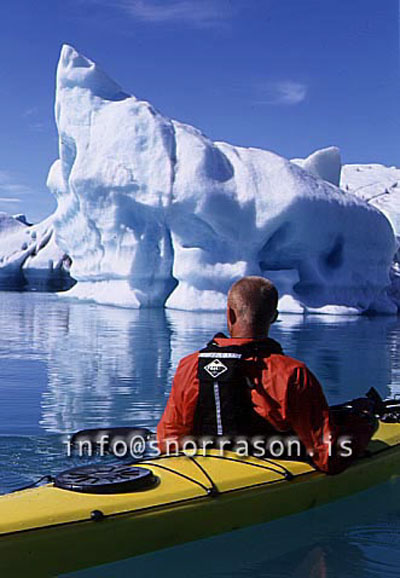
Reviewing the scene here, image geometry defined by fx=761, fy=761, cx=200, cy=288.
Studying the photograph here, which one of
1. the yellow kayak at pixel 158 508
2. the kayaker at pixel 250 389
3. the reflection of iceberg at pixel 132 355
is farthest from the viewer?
the reflection of iceberg at pixel 132 355

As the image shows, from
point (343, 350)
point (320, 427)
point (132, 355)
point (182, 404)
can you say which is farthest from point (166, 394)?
point (343, 350)

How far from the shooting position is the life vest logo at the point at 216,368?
8.79ft

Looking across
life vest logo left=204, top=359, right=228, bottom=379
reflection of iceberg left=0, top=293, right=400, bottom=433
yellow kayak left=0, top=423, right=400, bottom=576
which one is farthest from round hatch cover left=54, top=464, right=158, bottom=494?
reflection of iceberg left=0, top=293, right=400, bottom=433

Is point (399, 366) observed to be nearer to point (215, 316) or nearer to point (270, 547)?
point (270, 547)

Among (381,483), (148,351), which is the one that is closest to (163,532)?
(381,483)

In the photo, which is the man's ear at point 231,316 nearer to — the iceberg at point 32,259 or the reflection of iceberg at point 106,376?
the reflection of iceberg at point 106,376

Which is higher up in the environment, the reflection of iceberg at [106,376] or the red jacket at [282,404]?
the red jacket at [282,404]

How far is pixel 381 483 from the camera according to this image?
3.27 meters

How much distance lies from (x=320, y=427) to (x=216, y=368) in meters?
0.43

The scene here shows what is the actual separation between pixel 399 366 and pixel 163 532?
6.73 meters

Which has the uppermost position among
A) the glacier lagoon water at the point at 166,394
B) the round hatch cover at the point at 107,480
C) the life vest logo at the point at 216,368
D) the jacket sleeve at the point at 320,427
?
the life vest logo at the point at 216,368

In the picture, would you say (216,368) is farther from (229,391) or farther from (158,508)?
(158,508)

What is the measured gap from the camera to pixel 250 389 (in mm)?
2699

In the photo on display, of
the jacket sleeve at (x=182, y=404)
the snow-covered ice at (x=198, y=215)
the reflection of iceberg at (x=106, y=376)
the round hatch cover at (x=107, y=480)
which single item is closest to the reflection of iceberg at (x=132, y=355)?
the reflection of iceberg at (x=106, y=376)
